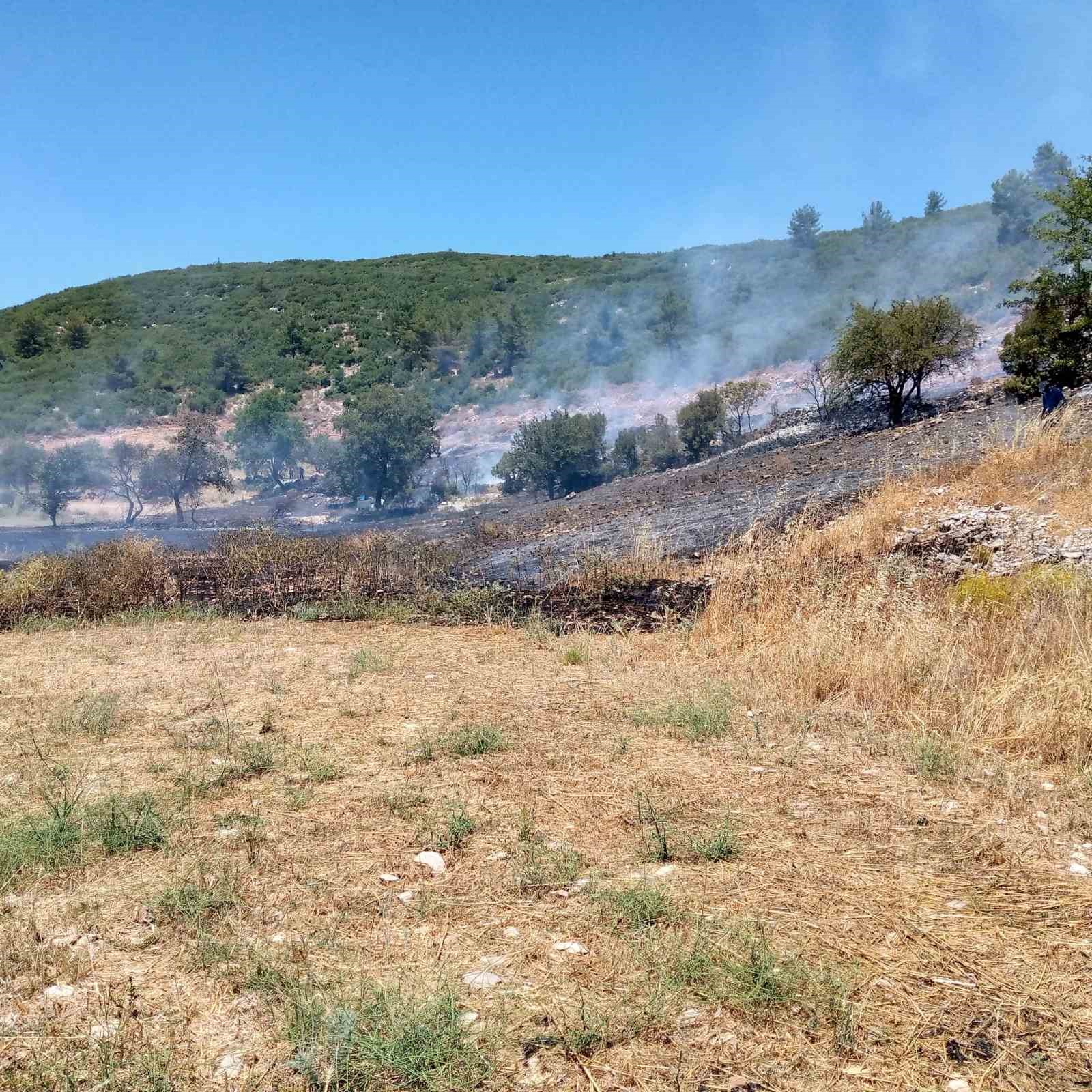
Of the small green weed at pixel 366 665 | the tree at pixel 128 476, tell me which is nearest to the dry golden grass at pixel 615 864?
the small green weed at pixel 366 665

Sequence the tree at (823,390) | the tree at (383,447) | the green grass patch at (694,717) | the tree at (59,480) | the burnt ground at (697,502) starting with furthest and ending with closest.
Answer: the tree at (59,480), the tree at (383,447), the tree at (823,390), the burnt ground at (697,502), the green grass patch at (694,717)

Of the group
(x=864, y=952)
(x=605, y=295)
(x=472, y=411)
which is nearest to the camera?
(x=864, y=952)

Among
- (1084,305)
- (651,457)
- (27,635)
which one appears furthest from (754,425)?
(27,635)

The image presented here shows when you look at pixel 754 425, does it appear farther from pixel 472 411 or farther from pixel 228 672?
pixel 228 672

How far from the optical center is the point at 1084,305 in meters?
15.3

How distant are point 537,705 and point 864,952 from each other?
321 cm

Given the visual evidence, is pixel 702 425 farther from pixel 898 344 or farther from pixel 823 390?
pixel 898 344

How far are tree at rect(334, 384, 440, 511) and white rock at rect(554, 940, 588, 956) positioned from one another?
30492 mm

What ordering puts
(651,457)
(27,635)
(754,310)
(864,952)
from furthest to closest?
(754,310) → (651,457) → (27,635) → (864,952)

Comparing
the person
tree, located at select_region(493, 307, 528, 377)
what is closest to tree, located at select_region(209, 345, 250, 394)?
tree, located at select_region(493, 307, 528, 377)

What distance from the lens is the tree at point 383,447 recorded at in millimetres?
32125

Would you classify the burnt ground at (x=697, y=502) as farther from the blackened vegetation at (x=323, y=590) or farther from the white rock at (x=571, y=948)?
the white rock at (x=571, y=948)

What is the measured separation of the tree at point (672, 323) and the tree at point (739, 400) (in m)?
15.2

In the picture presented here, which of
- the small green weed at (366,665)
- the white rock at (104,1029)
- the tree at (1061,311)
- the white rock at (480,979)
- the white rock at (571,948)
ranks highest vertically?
the tree at (1061,311)
